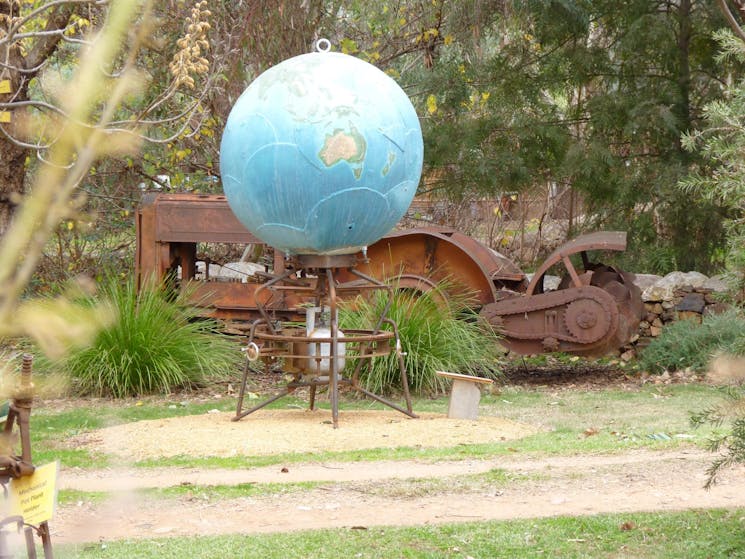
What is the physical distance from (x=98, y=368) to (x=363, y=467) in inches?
184

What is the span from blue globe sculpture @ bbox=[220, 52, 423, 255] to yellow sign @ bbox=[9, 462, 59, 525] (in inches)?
256

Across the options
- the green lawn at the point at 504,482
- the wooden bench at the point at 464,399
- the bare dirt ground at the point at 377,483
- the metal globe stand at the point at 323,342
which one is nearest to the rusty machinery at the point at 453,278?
the green lawn at the point at 504,482

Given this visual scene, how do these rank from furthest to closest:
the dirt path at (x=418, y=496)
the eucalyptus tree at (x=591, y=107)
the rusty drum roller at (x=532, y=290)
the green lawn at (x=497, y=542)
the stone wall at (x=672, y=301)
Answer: the eucalyptus tree at (x=591, y=107), the stone wall at (x=672, y=301), the rusty drum roller at (x=532, y=290), the dirt path at (x=418, y=496), the green lawn at (x=497, y=542)

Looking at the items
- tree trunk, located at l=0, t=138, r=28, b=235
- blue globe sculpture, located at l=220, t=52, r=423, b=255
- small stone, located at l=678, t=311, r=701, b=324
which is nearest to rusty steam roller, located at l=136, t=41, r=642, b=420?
blue globe sculpture, located at l=220, t=52, r=423, b=255

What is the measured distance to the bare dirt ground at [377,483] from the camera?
20.4 ft

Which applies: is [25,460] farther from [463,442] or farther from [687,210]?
[687,210]

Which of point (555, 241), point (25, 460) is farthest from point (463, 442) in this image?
point (555, 241)

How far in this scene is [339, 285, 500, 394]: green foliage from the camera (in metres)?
11.3

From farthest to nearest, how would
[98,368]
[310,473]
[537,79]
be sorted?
[537,79], [98,368], [310,473]

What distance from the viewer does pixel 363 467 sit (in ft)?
25.2

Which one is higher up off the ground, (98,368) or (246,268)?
(246,268)

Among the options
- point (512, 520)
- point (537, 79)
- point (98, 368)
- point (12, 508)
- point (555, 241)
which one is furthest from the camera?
point (555, 241)

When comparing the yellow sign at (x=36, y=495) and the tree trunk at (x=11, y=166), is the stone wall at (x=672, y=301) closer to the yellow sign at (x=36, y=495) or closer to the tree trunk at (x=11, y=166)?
the tree trunk at (x=11, y=166)

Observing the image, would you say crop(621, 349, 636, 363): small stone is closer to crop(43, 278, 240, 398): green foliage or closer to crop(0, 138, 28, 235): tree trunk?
crop(43, 278, 240, 398): green foliage
